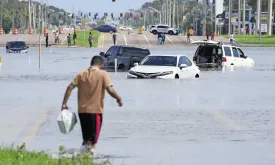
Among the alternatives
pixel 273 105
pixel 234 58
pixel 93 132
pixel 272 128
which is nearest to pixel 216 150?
pixel 93 132

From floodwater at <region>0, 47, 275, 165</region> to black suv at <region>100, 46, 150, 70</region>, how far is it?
1415 centimetres

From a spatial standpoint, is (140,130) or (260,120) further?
(260,120)

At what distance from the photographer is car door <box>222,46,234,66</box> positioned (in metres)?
56.1

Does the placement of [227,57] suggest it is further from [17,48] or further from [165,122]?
[17,48]

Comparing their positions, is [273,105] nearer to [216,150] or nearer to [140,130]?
[140,130]

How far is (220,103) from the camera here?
27875 millimetres

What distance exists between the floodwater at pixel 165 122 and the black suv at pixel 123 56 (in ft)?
46.4

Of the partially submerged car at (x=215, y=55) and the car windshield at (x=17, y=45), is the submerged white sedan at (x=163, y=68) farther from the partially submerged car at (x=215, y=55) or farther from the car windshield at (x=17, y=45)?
the car windshield at (x=17, y=45)

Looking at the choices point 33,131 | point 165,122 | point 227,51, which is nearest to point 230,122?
point 165,122

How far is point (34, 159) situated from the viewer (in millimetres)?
13453

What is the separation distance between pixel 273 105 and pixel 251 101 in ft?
5.85

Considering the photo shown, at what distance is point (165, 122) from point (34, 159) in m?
8.33

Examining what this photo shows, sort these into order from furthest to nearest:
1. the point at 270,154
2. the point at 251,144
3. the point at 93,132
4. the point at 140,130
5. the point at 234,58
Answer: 1. the point at 234,58
2. the point at 140,130
3. the point at 251,144
4. the point at 270,154
5. the point at 93,132

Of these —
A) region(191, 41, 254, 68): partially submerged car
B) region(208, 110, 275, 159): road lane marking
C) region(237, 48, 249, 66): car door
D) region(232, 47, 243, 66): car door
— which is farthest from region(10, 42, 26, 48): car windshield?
region(208, 110, 275, 159): road lane marking
